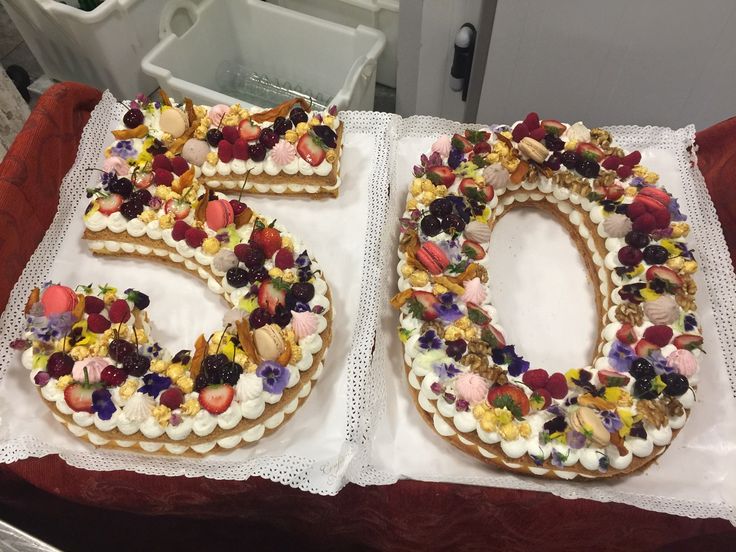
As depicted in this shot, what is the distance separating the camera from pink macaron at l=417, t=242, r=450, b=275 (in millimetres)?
1420

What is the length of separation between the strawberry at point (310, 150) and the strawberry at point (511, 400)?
2.50 ft

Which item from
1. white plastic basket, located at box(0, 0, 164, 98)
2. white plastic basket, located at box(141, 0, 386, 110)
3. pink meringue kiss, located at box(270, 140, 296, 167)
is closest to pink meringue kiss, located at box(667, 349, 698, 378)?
pink meringue kiss, located at box(270, 140, 296, 167)

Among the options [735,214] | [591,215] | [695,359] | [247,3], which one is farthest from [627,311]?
[247,3]

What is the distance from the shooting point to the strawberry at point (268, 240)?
4.74ft

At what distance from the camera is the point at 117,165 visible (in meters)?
1.61

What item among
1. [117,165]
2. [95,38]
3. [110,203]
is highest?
[95,38]

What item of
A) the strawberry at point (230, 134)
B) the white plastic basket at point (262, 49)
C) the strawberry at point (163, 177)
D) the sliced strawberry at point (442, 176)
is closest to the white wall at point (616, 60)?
the white plastic basket at point (262, 49)

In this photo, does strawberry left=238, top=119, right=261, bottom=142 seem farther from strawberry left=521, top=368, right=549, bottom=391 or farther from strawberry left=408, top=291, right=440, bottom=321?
strawberry left=521, top=368, right=549, bottom=391

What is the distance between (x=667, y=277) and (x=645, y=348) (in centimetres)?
20

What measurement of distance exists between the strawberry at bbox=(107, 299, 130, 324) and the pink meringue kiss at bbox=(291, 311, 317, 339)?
386 millimetres

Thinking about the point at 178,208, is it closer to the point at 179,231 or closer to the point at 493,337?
the point at 179,231

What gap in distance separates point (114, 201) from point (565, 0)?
1406 mm

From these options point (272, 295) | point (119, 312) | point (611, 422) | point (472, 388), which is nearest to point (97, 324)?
point (119, 312)

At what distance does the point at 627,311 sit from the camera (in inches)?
54.8
